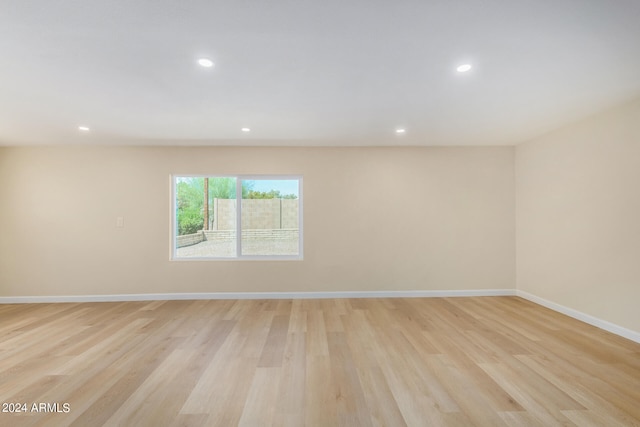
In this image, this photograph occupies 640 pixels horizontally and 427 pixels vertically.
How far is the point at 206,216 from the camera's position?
444cm

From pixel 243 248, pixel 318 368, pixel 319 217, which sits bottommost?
pixel 318 368

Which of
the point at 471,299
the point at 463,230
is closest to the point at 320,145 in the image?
the point at 463,230

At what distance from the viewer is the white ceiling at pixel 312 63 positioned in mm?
1507

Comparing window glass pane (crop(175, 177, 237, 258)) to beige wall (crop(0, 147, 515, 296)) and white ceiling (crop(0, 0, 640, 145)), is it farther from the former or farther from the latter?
white ceiling (crop(0, 0, 640, 145))

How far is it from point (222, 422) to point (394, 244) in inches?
131

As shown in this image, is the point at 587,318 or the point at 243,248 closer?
the point at 587,318

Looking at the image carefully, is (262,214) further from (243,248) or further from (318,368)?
(318,368)

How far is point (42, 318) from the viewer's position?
11.4 ft

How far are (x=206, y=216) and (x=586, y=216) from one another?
5091mm

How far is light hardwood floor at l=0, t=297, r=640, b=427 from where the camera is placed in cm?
174

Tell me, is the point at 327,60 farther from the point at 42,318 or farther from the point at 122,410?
the point at 42,318

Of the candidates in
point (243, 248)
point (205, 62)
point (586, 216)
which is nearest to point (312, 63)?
point (205, 62)

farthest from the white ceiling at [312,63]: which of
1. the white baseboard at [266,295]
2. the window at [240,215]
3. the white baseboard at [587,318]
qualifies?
the white baseboard at [266,295]

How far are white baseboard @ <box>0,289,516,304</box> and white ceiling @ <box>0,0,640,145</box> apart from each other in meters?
2.45
